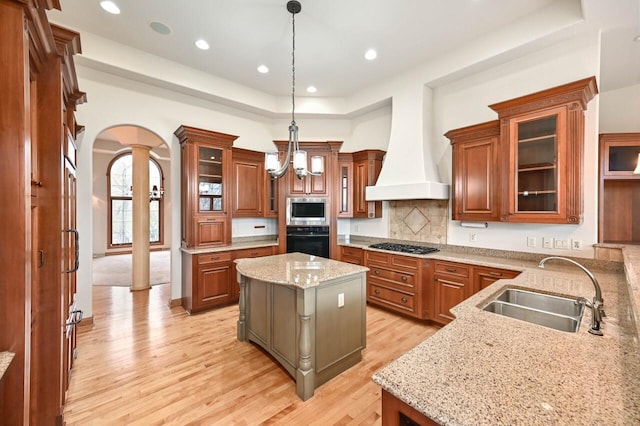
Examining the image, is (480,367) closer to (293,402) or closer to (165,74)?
(293,402)

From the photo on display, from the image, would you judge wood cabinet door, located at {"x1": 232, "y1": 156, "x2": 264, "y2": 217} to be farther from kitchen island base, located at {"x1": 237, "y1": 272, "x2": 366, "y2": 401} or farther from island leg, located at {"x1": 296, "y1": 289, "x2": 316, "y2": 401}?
island leg, located at {"x1": 296, "y1": 289, "x2": 316, "y2": 401}

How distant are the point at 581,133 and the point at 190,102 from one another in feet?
16.3

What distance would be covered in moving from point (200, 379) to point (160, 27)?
3.76 m

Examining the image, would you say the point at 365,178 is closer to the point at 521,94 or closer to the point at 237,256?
the point at 521,94

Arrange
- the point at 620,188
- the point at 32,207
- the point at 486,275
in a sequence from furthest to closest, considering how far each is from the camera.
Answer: the point at 620,188 → the point at 486,275 → the point at 32,207

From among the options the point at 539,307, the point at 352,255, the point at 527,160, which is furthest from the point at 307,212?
the point at 539,307

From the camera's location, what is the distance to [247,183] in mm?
4562

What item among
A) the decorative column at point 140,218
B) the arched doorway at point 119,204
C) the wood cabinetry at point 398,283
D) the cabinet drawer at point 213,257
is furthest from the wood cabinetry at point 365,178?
the arched doorway at point 119,204

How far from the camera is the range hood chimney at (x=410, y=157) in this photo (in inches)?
145

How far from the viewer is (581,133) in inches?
97.8

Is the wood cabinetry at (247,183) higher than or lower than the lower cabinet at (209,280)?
higher

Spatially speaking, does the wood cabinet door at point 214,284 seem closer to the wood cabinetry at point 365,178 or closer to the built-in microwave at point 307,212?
the built-in microwave at point 307,212

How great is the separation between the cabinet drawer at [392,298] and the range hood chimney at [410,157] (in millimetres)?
1340

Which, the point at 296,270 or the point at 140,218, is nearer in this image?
the point at 296,270
